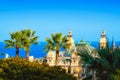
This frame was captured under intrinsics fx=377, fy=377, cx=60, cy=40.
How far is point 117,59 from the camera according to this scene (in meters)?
20.0

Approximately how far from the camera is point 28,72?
98.8 feet

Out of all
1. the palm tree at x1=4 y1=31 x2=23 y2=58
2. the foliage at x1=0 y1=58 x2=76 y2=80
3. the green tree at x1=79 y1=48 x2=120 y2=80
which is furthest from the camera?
the palm tree at x1=4 y1=31 x2=23 y2=58

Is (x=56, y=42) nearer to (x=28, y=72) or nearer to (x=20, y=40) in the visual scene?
(x=20, y=40)

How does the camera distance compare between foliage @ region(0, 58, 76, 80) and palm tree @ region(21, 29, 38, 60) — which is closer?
foliage @ region(0, 58, 76, 80)

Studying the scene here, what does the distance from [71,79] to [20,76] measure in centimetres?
399

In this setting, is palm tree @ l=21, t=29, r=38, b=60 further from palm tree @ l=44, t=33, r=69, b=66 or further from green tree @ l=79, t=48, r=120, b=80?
green tree @ l=79, t=48, r=120, b=80

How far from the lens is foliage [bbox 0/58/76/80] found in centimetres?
2947

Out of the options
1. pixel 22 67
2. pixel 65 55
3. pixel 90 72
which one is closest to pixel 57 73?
pixel 22 67

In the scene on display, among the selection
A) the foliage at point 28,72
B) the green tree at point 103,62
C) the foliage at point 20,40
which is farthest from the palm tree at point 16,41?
the green tree at point 103,62

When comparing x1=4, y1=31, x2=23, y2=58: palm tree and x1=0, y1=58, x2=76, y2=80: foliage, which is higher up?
x1=4, y1=31, x2=23, y2=58: palm tree

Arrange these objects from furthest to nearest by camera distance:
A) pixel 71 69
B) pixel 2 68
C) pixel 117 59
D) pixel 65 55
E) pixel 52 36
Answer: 1. pixel 65 55
2. pixel 71 69
3. pixel 52 36
4. pixel 2 68
5. pixel 117 59

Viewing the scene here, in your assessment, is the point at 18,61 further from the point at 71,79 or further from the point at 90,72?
the point at 90,72

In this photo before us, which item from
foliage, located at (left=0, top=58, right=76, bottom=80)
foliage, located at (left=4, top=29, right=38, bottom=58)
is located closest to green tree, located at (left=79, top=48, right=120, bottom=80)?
foliage, located at (left=0, top=58, right=76, bottom=80)

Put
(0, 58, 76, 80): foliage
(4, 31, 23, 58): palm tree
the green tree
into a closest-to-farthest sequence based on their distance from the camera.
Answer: the green tree → (0, 58, 76, 80): foliage → (4, 31, 23, 58): palm tree
